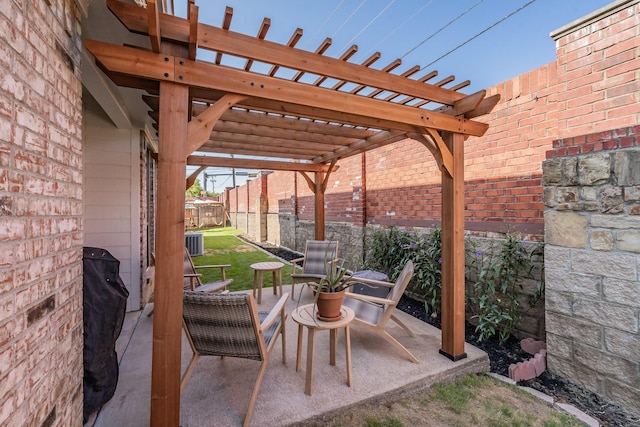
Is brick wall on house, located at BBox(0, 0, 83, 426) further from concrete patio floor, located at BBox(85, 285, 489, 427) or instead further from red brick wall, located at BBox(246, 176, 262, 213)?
red brick wall, located at BBox(246, 176, 262, 213)

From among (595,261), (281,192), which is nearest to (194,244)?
(281,192)

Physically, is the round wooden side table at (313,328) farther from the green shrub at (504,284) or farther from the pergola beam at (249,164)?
the pergola beam at (249,164)

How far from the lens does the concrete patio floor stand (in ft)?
6.87

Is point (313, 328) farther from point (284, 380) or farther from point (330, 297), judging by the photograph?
point (284, 380)

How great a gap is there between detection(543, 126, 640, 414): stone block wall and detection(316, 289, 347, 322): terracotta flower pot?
204cm

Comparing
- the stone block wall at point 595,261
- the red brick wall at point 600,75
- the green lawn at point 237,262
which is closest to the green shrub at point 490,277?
the stone block wall at point 595,261

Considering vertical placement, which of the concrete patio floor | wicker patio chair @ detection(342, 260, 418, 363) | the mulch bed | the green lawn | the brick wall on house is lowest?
the mulch bed

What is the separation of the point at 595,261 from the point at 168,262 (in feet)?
10.9

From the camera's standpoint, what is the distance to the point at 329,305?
8.07 ft

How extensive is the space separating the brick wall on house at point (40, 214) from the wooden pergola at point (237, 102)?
39cm

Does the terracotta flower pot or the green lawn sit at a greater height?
the terracotta flower pot

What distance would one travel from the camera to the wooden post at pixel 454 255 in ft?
9.52

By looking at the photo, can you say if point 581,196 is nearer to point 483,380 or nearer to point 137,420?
point 483,380

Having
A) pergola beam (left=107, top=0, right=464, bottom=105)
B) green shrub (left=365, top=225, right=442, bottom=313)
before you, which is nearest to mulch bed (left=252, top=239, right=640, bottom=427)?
green shrub (left=365, top=225, right=442, bottom=313)
